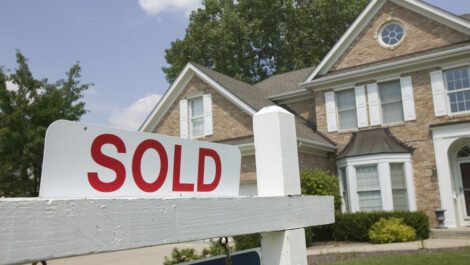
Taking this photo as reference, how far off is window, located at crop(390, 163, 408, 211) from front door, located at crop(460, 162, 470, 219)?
7.01 ft

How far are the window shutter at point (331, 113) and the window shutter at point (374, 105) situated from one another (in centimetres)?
150

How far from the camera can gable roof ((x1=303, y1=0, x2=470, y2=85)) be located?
1670 cm

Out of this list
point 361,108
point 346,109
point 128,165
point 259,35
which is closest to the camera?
point 128,165

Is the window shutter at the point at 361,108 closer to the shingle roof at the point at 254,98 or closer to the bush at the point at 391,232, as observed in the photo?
the shingle roof at the point at 254,98

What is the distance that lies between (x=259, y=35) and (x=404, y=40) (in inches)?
852

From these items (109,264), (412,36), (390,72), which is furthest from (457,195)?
(109,264)

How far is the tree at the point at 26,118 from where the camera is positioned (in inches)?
674

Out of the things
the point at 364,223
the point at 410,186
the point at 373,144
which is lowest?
the point at 364,223

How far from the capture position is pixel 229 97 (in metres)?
19.0

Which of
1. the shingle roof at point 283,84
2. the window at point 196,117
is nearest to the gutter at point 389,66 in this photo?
the shingle roof at point 283,84

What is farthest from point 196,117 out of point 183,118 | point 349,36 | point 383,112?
point 383,112

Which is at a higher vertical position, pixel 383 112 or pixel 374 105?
pixel 374 105

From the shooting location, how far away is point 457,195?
16609 millimetres

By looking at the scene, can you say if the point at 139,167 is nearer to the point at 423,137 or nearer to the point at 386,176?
the point at 386,176
